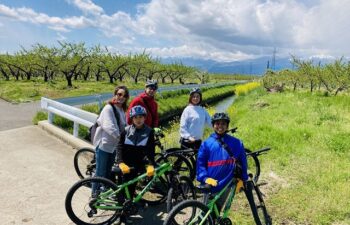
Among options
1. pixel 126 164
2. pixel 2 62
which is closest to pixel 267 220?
pixel 126 164

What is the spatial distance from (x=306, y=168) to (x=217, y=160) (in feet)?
14.9

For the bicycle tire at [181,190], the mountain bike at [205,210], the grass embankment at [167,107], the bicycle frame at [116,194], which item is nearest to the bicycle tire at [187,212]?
the mountain bike at [205,210]

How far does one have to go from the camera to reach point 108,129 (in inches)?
188

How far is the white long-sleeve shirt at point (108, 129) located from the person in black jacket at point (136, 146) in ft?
1.17

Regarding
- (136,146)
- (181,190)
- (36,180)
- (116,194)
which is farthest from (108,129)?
(36,180)

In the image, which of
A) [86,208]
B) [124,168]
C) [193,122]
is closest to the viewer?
[124,168]

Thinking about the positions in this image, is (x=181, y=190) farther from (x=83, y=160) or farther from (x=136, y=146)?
(x=83, y=160)

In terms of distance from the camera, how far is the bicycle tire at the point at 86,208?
436 centimetres

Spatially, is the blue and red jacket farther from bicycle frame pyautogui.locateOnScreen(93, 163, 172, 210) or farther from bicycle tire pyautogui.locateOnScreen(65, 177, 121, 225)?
bicycle tire pyautogui.locateOnScreen(65, 177, 121, 225)

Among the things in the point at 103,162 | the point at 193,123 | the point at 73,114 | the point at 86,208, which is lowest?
the point at 86,208

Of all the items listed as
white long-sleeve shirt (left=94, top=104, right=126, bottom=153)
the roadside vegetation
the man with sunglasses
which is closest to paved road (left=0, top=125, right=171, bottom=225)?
white long-sleeve shirt (left=94, top=104, right=126, bottom=153)

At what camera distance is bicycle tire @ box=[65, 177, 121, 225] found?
436 centimetres

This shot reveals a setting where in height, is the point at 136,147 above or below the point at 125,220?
above

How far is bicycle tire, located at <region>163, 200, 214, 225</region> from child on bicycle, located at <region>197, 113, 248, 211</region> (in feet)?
0.98
